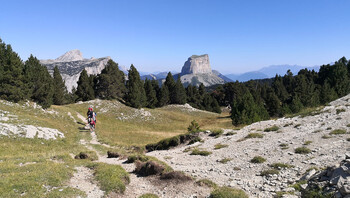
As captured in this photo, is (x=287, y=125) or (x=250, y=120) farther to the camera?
(x=250, y=120)

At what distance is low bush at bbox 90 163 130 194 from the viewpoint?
33.0 feet

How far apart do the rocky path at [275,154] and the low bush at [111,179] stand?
163 inches

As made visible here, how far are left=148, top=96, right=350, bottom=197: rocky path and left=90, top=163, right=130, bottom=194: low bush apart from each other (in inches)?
163

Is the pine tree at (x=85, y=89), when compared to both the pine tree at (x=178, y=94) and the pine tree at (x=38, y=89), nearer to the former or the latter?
the pine tree at (x=38, y=89)

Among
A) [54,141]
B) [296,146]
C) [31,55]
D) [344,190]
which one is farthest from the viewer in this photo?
[31,55]

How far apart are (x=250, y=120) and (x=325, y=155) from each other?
30.8 m

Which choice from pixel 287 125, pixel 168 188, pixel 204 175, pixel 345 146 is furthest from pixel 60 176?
pixel 287 125

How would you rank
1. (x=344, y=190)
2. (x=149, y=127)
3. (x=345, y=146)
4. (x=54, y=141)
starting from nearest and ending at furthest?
(x=344, y=190) → (x=345, y=146) → (x=54, y=141) → (x=149, y=127)

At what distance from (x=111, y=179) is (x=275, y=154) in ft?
37.9

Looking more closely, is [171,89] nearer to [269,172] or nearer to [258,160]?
[258,160]

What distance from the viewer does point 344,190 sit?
6480 millimetres

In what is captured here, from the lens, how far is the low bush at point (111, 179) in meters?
10.0

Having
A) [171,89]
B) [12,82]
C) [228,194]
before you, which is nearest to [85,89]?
[12,82]

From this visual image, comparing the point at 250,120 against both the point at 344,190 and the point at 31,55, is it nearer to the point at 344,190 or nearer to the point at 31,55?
the point at 344,190
